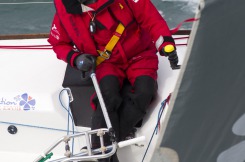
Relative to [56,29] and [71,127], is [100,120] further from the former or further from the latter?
[56,29]

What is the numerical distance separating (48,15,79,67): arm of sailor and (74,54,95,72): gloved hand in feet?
0.19

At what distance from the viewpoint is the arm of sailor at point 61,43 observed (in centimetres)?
152

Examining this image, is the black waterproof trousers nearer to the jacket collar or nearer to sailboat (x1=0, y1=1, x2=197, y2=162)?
sailboat (x1=0, y1=1, x2=197, y2=162)

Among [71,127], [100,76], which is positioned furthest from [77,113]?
[100,76]

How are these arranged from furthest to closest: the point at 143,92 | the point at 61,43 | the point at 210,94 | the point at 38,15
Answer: the point at 38,15
the point at 61,43
the point at 143,92
the point at 210,94

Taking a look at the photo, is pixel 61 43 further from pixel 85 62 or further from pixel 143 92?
pixel 143 92

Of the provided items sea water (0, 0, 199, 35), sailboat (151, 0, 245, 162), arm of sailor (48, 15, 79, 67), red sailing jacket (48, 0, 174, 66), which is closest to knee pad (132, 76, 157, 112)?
red sailing jacket (48, 0, 174, 66)

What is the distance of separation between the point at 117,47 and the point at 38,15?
2709mm

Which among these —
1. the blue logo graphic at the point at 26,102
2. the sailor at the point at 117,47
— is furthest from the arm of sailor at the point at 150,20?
the blue logo graphic at the point at 26,102

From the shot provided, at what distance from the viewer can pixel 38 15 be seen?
4000 mm

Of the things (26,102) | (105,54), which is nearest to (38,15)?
(26,102)

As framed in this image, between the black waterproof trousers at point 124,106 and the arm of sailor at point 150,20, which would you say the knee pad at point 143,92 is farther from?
the arm of sailor at point 150,20

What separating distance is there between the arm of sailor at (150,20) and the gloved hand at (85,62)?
9.4 inches

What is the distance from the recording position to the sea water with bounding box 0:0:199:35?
3.78m
